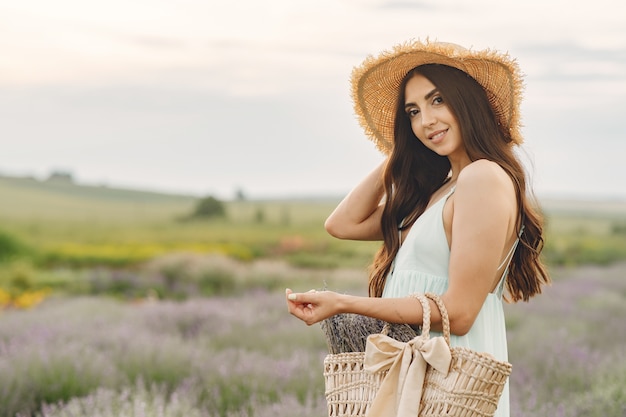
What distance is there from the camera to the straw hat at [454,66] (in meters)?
2.48

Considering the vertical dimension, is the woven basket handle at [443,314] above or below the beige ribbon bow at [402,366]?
above

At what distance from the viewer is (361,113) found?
3.04 metres

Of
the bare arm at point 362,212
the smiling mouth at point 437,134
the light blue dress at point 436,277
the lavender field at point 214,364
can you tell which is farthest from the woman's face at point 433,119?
the lavender field at point 214,364

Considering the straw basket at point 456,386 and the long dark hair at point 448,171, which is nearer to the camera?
the straw basket at point 456,386

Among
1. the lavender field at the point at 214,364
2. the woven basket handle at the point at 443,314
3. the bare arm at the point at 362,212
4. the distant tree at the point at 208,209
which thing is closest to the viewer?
the woven basket handle at the point at 443,314

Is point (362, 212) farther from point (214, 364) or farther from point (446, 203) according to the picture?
point (214, 364)

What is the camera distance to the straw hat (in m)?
2.48

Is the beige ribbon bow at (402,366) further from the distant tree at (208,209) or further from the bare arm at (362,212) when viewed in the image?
the distant tree at (208,209)

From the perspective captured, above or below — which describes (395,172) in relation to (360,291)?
above

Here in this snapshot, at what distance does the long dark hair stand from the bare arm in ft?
0.31

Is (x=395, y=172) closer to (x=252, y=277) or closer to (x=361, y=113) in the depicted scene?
(x=361, y=113)

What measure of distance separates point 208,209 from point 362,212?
21479mm

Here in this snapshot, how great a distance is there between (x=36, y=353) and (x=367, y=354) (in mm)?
3521

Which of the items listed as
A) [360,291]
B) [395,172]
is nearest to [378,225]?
[395,172]
